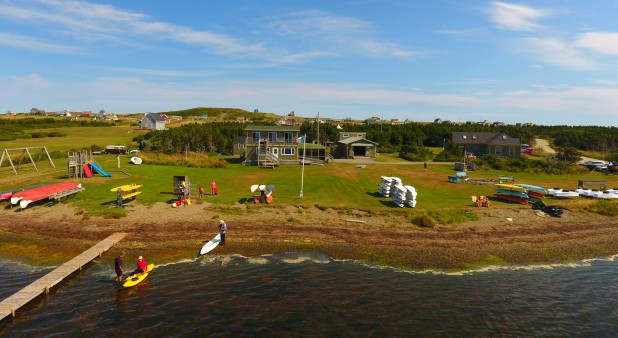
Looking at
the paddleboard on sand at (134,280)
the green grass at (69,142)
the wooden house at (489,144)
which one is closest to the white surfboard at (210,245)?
the paddleboard on sand at (134,280)

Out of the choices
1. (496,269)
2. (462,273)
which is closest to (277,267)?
(462,273)

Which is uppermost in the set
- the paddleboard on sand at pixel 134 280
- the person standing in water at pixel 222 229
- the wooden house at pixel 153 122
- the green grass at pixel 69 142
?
the wooden house at pixel 153 122

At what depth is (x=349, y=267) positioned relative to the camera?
73.2 ft

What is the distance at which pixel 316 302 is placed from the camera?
17.9 meters

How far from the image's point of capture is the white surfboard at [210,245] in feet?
76.9

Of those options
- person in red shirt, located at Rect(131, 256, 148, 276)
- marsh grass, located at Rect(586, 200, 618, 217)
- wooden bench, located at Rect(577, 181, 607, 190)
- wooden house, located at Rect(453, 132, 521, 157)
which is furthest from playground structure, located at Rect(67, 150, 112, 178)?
wooden house, located at Rect(453, 132, 521, 157)

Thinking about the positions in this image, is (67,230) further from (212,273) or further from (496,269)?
(496,269)

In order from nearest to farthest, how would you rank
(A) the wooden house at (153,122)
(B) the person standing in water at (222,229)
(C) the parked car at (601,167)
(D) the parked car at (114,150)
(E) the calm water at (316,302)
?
(E) the calm water at (316,302), (B) the person standing in water at (222,229), (C) the parked car at (601,167), (D) the parked car at (114,150), (A) the wooden house at (153,122)

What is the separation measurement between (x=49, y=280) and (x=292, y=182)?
1091 inches

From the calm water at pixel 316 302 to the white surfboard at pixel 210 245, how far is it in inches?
32.2

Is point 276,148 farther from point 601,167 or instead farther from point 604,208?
point 601,167

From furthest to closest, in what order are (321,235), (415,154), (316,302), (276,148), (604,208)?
(415,154)
(276,148)
(604,208)
(321,235)
(316,302)

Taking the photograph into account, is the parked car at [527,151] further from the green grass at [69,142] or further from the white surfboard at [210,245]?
the green grass at [69,142]

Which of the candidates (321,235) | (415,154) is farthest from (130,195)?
(415,154)
